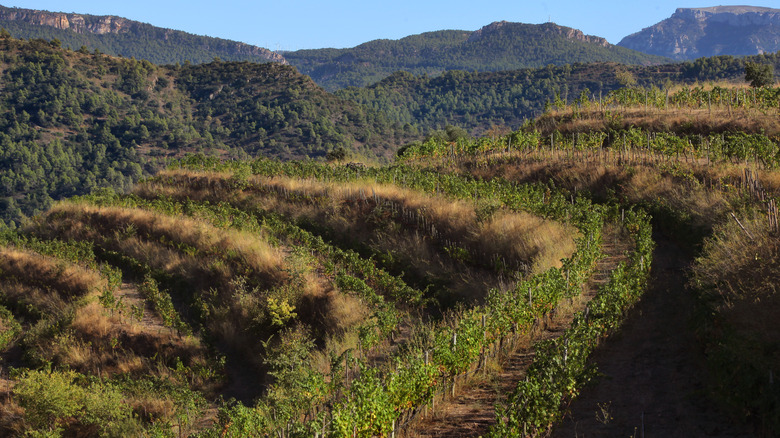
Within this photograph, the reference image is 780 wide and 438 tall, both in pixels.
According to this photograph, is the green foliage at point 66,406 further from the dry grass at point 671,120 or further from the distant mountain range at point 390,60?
the distant mountain range at point 390,60

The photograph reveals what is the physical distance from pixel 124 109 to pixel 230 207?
69008mm

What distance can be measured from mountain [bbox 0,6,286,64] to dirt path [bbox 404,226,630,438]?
171 metres

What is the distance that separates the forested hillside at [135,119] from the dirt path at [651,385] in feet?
206

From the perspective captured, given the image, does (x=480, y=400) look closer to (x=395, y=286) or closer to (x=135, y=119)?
(x=395, y=286)

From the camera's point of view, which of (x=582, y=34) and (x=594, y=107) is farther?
(x=582, y=34)

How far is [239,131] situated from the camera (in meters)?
84.7

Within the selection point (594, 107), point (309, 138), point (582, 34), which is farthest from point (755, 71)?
point (582, 34)

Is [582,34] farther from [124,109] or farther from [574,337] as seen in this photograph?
[574,337]

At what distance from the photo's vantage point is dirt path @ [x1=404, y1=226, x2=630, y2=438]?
8492 millimetres

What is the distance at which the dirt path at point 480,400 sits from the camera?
8.49 m

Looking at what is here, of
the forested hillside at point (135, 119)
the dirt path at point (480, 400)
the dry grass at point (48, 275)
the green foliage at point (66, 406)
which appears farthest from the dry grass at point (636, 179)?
the forested hillside at point (135, 119)

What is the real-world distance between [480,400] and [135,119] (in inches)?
3259

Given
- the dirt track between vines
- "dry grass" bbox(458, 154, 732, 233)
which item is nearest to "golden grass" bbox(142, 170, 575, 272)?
the dirt track between vines

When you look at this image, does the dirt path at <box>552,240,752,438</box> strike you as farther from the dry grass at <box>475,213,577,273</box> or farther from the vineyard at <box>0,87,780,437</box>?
the dry grass at <box>475,213,577,273</box>
